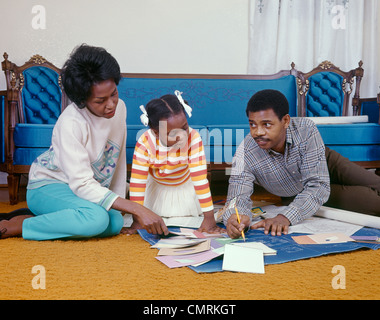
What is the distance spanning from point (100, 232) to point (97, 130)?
1.53ft

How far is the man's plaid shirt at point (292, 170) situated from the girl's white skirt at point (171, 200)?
0.79 feet

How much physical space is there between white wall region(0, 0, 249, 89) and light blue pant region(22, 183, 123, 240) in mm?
2406

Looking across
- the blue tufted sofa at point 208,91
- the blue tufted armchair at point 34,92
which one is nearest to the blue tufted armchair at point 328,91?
the blue tufted sofa at point 208,91

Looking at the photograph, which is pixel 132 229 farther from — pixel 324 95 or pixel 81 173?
pixel 324 95

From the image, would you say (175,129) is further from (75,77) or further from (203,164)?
(75,77)

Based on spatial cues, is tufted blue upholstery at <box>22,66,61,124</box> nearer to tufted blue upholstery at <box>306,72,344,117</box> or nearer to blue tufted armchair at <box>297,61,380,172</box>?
blue tufted armchair at <box>297,61,380,172</box>

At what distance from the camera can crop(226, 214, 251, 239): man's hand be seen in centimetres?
167

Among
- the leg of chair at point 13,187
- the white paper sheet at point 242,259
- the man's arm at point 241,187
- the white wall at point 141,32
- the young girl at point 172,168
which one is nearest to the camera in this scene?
the white paper sheet at point 242,259

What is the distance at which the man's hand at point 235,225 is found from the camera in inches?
65.7

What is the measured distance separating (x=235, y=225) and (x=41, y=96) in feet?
8.38

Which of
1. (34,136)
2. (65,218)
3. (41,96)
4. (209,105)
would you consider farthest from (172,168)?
(41,96)

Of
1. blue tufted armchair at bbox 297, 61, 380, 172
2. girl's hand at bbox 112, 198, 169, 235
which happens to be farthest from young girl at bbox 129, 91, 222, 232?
blue tufted armchair at bbox 297, 61, 380, 172

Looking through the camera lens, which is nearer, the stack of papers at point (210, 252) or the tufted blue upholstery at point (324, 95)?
the stack of papers at point (210, 252)

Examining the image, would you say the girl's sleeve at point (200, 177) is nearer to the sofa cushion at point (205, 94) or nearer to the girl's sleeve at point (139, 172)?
the girl's sleeve at point (139, 172)
